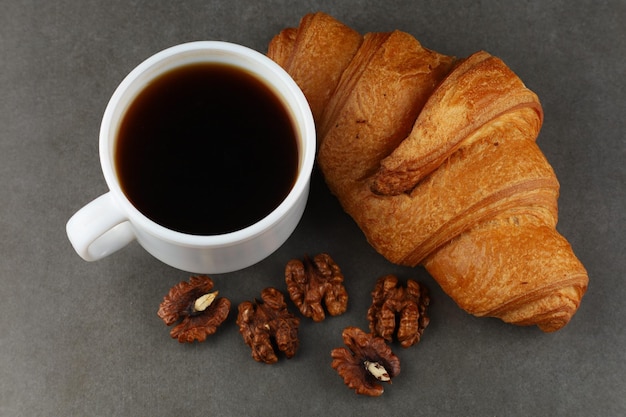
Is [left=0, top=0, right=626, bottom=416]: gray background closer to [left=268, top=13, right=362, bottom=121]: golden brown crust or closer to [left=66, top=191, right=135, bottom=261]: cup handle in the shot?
[left=268, top=13, right=362, bottom=121]: golden brown crust

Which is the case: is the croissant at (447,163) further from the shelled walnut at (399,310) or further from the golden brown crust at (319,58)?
the shelled walnut at (399,310)

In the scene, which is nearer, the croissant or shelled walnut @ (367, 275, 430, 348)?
the croissant

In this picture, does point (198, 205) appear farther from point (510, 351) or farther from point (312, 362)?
point (510, 351)

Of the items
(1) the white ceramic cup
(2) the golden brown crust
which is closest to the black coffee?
(1) the white ceramic cup

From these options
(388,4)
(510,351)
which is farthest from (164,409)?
(388,4)

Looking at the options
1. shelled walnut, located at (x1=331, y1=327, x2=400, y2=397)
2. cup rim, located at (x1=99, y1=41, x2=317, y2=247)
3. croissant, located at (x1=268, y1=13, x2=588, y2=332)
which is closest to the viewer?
cup rim, located at (x1=99, y1=41, x2=317, y2=247)

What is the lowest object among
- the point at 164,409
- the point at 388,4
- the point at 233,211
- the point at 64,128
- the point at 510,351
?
the point at 164,409

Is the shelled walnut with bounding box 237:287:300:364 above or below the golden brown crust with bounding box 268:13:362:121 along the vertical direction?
below
